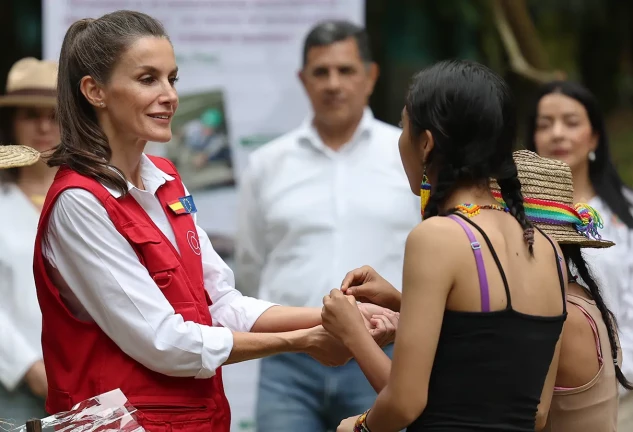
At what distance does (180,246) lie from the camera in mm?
3145

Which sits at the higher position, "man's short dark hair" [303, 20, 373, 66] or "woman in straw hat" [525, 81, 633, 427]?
"man's short dark hair" [303, 20, 373, 66]

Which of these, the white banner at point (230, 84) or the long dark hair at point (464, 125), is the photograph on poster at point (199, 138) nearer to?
the white banner at point (230, 84)

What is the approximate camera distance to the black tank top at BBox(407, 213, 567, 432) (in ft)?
8.71

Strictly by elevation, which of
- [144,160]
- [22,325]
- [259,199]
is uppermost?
[144,160]

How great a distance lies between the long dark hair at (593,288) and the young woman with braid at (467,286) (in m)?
0.40

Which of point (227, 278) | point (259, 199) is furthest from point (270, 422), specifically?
point (227, 278)

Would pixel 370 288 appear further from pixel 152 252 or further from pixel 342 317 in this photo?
pixel 152 252

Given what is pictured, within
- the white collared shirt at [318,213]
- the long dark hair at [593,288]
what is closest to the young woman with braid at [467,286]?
the long dark hair at [593,288]

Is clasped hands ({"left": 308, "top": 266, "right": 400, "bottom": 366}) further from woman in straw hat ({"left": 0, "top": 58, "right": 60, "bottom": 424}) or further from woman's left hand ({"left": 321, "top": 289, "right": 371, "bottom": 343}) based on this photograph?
woman in straw hat ({"left": 0, "top": 58, "right": 60, "bottom": 424})

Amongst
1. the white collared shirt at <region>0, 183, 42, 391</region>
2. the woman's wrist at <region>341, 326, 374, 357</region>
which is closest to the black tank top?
the woman's wrist at <region>341, 326, 374, 357</region>

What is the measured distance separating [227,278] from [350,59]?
2135mm

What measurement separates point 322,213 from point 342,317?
2.23 m

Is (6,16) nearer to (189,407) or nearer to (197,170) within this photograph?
(197,170)

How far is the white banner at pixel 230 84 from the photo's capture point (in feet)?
18.1
